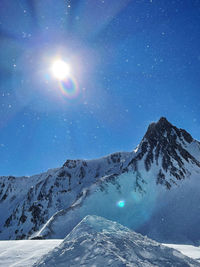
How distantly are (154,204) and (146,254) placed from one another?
2054cm

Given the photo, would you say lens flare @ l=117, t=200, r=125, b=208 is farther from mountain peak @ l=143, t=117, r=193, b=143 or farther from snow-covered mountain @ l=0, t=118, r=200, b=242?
mountain peak @ l=143, t=117, r=193, b=143

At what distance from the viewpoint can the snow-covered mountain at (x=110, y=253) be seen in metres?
Answer: 2.73

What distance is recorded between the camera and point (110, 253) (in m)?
2.81

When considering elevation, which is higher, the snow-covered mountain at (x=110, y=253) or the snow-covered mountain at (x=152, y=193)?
the snow-covered mountain at (x=152, y=193)

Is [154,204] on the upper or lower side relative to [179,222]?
upper

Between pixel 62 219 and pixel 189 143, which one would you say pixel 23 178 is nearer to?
pixel 62 219

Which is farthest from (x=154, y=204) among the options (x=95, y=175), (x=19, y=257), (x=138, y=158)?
(x=95, y=175)

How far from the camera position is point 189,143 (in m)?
29.1

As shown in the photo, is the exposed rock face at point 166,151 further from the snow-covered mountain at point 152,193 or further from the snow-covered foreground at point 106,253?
the snow-covered foreground at point 106,253

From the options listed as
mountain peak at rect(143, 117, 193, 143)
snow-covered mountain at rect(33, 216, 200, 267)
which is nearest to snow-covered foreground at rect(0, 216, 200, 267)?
snow-covered mountain at rect(33, 216, 200, 267)

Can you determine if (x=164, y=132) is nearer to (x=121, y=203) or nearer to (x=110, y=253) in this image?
(x=121, y=203)

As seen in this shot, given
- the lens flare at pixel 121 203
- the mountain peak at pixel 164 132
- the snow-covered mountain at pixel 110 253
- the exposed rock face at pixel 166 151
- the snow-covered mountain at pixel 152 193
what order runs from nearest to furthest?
the snow-covered mountain at pixel 110 253 → the snow-covered mountain at pixel 152 193 → the lens flare at pixel 121 203 → the exposed rock face at pixel 166 151 → the mountain peak at pixel 164 132

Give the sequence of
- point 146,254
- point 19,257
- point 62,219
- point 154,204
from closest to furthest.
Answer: point 146,254 → point 19,257 → point 62,219 → point 154,204

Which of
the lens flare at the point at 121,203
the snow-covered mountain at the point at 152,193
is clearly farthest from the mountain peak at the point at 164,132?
the lens flare at the point at 121,203
